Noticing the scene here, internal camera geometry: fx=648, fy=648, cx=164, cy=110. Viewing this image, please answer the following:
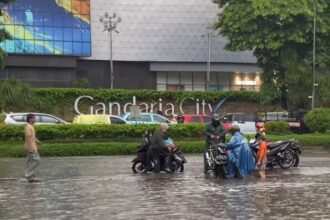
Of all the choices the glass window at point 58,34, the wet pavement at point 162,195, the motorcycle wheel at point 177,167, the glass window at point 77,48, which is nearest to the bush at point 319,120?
the wet pavement at point 162,195

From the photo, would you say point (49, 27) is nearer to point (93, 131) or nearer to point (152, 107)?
point (152, 107)

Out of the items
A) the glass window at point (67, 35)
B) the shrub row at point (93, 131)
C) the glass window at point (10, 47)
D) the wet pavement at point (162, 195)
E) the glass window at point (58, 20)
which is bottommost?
the wet pavement at point (162, 195)

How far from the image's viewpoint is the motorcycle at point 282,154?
20594mm

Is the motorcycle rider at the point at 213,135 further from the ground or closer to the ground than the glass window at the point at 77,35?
closer to the ground

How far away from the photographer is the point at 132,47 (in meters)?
71.0

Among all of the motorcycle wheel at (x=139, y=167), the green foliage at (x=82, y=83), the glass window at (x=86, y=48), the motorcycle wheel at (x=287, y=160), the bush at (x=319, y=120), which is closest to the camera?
the motorcycle wheel at (x=139, y=167)

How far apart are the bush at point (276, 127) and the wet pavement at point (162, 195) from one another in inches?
585

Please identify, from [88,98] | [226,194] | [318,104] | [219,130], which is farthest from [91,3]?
[226,194]

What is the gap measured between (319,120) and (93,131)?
41.0 ft

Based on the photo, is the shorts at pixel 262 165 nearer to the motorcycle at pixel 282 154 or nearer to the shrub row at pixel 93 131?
the motorcycle at pixel 282 154

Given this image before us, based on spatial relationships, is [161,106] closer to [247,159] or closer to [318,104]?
[318,104]

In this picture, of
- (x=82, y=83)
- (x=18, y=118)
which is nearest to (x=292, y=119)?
(x=18, y=118)

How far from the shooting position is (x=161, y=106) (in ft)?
187

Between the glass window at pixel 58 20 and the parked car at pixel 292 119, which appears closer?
the parked car at pixel 292 119
